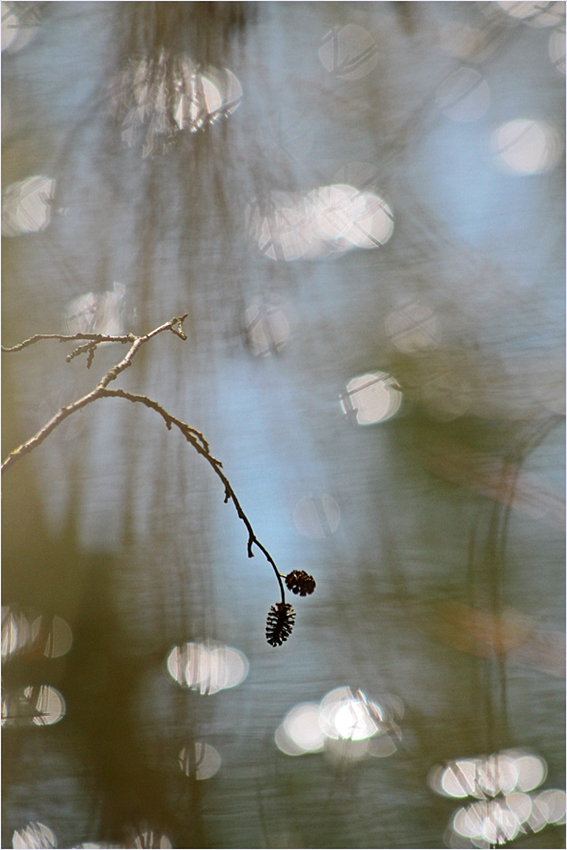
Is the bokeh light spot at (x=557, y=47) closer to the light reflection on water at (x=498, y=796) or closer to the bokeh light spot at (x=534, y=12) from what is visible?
the bokeh light spot at (x=534, y=12)

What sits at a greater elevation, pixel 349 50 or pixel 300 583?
pixel 349 50

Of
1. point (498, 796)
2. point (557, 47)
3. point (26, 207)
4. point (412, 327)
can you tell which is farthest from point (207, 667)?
point (557, 47)

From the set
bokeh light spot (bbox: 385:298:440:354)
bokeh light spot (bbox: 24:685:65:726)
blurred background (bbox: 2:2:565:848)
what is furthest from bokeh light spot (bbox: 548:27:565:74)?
bokeh light spot (bbox: 24:685:65:726)

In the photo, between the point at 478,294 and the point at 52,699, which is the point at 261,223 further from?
the point at 52,699

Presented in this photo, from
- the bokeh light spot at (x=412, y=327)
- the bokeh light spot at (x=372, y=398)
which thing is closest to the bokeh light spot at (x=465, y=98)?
the bokeh light spot at (x=412, y=327)

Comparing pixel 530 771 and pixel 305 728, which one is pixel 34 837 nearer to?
pixel 305 728

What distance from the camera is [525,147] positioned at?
30.1 inches

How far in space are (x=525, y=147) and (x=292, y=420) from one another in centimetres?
47

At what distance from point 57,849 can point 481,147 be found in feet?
3.11

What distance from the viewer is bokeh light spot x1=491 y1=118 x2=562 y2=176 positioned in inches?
30.0

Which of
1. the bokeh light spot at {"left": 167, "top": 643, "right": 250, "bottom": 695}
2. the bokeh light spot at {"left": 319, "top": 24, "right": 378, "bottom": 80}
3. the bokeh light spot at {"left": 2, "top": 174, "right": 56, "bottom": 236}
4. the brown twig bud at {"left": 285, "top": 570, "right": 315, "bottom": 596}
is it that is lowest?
the brown twig bud at {"left": 285, "top": 570, "right": 315, "bottom": 596}

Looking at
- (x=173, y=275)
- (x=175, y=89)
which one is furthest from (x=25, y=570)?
(x=175, y=89)

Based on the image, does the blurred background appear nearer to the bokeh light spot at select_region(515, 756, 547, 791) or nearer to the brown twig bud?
the bokeh light spot at select_region(515, 756, 547, 791)

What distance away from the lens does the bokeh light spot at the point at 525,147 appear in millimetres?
762
